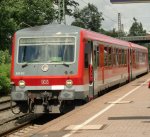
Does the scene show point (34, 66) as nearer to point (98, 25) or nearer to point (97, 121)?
point (97, 121)

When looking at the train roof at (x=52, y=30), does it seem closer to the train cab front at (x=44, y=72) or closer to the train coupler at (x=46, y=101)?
the train cab front at (x=44, y=72)

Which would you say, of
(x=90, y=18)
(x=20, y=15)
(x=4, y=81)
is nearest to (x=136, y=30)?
(x=90, y=18)

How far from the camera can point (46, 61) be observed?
55.6ft

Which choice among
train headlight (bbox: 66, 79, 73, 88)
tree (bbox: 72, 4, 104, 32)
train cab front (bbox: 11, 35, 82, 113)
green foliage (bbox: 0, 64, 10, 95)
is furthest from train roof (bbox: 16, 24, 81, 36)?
tree (bbox: 72, 4, 104, 32)

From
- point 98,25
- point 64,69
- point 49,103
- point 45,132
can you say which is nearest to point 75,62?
point 64,69

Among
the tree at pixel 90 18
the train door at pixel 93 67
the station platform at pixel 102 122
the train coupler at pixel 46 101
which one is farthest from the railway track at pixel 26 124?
the tree at pixel 90 18

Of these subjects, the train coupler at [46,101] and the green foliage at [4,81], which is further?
the green foliage at [4,81]

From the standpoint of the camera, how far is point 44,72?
663 inches

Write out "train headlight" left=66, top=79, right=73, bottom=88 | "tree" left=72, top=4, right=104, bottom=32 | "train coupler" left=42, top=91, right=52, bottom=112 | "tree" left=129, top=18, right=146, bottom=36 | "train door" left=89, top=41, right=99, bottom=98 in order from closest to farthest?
1. "train coupler" left=42, top=91, right=52, bottom=112
2. "train headlight" left=66, top=79, right=73, bottom=88
3. "train door" left=89, top=41, right=99, bottom=98
4. "tree" left=72, top=4, right=104, bottom=32
5. "tree" left=129, top=18, right=146, bottom=36

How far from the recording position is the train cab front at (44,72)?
54.1 ft

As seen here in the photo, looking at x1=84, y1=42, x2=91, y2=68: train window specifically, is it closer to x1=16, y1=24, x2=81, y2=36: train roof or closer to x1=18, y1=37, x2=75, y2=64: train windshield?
x1=18, y1=37, x2=75, y2=64: train windshield

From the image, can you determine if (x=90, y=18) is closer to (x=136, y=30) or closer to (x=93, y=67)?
(x=136, y=30)

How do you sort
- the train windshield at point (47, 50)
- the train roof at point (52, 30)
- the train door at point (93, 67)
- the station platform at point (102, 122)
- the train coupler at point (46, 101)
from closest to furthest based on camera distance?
the station platform at point (102, 122) → the train coupler at point (46, 101) → the train windshield at point (47, 50) → the train roof at point (52, 30) → the train door at point (93, 67)

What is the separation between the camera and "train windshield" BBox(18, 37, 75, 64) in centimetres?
1697
